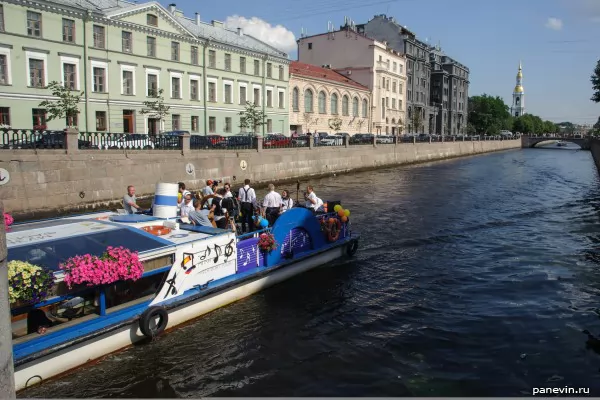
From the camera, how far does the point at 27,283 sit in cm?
654

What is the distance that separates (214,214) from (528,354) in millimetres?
7087

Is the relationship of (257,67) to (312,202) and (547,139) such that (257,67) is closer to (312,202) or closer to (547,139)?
(312,202)

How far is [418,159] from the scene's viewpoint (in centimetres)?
5775

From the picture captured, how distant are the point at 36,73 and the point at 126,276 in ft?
92.8

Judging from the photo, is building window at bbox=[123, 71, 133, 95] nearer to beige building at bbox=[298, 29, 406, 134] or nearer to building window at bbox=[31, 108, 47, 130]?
building window at bbox=[31, 108, 47, 130]

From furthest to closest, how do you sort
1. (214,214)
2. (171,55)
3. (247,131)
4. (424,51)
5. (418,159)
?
A: (424,51) < (418,159) < (247,131) < (171,55) < (214,214)

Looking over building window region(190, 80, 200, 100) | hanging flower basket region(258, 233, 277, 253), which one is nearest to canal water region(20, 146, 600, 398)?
hanging flower basket region(258, 233, 277, 253)

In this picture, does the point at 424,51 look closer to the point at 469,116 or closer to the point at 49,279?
the point at 469,116

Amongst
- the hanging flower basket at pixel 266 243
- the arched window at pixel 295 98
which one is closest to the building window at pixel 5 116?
the hanging flower basket at pixel 266 243

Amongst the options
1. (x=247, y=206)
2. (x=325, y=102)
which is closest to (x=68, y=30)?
(x=247, y=206)

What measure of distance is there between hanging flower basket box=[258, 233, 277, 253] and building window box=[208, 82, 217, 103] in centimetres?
3441

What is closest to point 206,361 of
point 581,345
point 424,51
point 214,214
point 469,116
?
point 214,214

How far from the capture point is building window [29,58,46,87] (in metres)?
30.3

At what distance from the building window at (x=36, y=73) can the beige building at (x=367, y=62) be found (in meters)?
48.1
